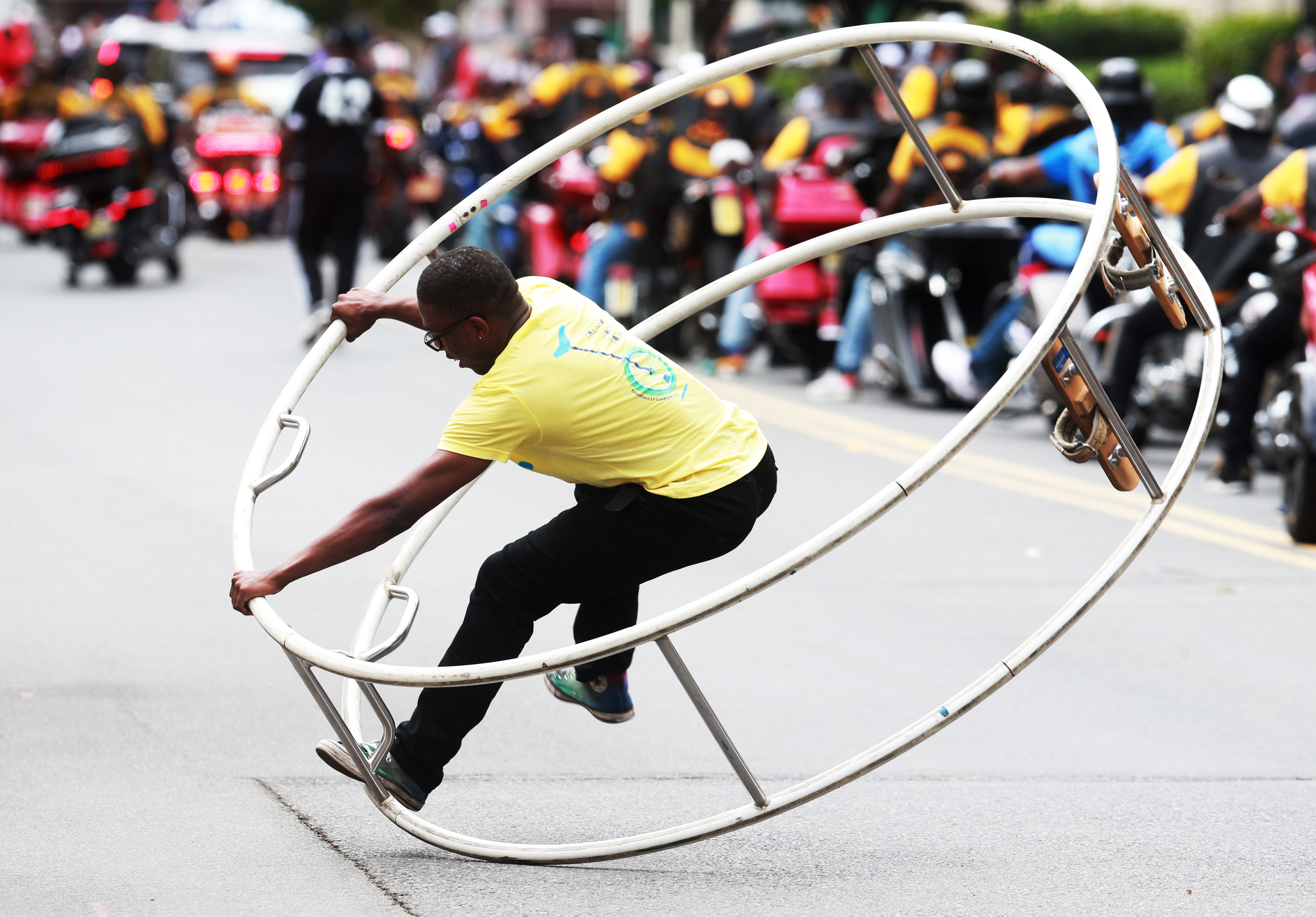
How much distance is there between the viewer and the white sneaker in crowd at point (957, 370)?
470 inches

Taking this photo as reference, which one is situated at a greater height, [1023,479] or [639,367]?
[639,367]

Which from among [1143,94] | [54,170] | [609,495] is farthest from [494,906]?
[54,170]

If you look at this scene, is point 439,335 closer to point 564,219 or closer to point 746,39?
point 564,219

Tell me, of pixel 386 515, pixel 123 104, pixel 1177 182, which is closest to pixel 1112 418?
pixel 386 515

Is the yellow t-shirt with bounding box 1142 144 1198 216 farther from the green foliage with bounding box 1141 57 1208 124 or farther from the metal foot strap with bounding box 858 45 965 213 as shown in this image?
the green foliage with bounding box 1141 57 1208 124

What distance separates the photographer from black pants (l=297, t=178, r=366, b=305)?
14.9 meters

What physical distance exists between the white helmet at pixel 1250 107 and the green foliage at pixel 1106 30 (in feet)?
58.3

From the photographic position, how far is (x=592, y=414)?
176 inches

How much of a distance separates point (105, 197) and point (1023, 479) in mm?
11044

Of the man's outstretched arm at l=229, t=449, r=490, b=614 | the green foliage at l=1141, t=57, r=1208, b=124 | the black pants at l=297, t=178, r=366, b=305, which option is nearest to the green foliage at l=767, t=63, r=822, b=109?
the green foliage at l=1141, t=57, r=1208, b=124

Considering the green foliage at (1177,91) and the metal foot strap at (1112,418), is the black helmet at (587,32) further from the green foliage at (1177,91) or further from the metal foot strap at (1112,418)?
the metal foot strap at (1112,418)

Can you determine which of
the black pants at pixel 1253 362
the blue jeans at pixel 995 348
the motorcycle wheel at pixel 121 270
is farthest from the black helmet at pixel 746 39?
the black pants at pixel 1253 362

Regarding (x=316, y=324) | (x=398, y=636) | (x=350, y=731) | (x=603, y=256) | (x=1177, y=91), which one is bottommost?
(x=1177, y=91)

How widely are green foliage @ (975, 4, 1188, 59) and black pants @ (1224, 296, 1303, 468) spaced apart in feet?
61.7
